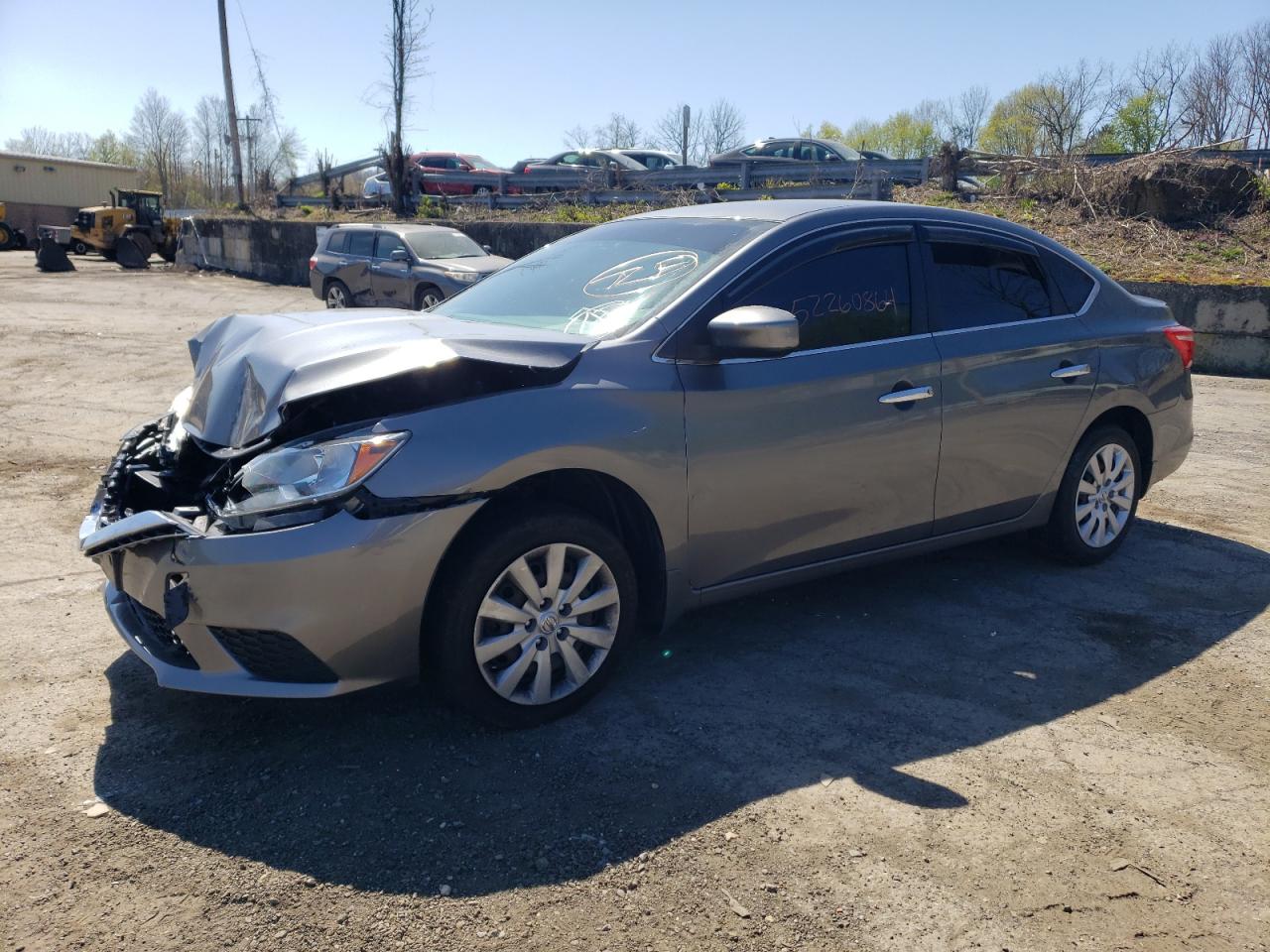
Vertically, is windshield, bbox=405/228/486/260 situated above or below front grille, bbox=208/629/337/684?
above

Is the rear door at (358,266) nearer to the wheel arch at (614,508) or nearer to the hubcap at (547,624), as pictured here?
the wheel arch at (614,508)

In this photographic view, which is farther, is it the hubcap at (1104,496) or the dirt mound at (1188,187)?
the dirt mound at (1188,187)

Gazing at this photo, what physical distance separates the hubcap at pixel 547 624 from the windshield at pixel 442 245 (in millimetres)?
12955

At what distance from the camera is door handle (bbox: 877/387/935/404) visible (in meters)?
4.13

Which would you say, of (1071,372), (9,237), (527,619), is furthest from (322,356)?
(9,237)

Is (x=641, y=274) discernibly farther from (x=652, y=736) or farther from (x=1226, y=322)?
(x=1226, y=322)

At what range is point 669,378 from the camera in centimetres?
363

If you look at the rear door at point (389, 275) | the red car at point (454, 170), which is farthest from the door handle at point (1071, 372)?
the red car at point (454, 170)

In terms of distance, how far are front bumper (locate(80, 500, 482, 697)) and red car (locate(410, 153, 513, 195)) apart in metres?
23.0

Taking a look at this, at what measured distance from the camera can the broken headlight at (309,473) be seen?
3059 millimetres

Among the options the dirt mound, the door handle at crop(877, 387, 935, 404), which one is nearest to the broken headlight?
the door handle at crop(877, 387, 935, 404)

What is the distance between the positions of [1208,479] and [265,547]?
21.2ft

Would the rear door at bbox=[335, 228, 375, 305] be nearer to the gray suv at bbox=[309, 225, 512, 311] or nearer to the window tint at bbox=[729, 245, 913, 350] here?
the gray suv at bbox=[309, 225, 512, 311]

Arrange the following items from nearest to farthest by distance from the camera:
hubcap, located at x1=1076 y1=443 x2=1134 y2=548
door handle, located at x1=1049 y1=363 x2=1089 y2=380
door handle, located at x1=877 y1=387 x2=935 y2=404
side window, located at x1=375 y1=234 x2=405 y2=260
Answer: door handle, located at x1=877 y1=387 x2=935 y2=404 < door handle, located at x1=1049 y1=363 x2=1089 y2=380 < hubcap, located at x1=1076 y1=443 x2=1134 y2=548 < side window, located at x1=375 y1=234 x2=405 y2=260
